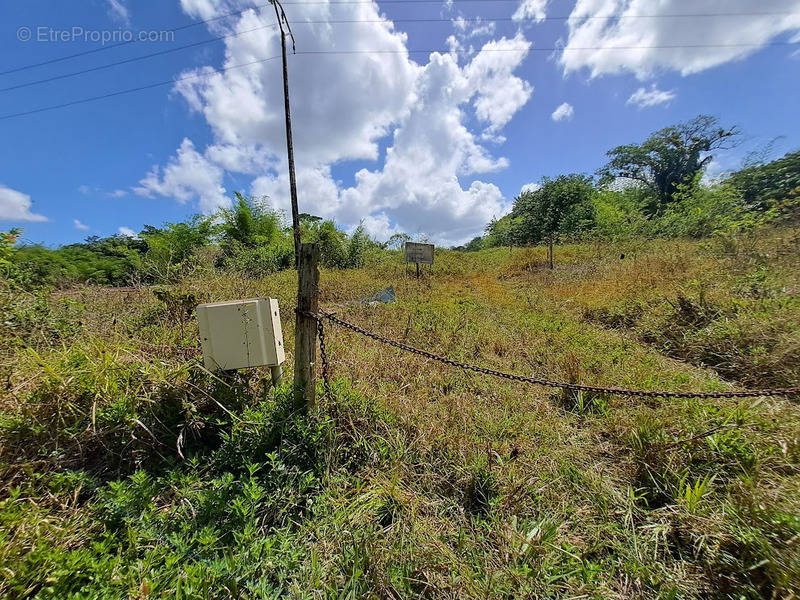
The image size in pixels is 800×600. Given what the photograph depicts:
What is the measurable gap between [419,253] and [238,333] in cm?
785

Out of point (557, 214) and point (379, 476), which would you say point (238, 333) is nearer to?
point (379, 476)

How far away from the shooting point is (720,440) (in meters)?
1.86

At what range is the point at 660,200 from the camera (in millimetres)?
28609

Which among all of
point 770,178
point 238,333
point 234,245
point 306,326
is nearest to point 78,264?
point 234,245

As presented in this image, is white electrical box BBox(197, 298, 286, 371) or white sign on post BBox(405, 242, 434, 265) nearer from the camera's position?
white electrical box BBox(197, 298, 286, 371)

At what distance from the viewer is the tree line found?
10430 mm

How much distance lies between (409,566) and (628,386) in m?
2.69

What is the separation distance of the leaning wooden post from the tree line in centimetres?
992

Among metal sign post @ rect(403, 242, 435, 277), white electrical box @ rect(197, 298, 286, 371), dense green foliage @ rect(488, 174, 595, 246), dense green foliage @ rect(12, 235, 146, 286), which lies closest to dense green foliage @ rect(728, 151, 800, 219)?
dense green foliage @ rect(488, 174, 595, 246)

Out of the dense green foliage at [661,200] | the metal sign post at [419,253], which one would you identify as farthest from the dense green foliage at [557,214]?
the metal sign post at [419,253]

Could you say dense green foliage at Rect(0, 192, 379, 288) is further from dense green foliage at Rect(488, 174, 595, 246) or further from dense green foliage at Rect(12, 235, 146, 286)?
dense green foliage at Rect(488, 174, 595, 246)

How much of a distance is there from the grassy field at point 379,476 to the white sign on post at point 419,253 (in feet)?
21.0

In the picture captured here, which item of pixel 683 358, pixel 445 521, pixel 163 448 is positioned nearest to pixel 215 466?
pixel 163 448

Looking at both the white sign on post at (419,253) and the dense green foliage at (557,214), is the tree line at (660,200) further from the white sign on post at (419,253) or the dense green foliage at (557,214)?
the white sign on post at (419,253)
